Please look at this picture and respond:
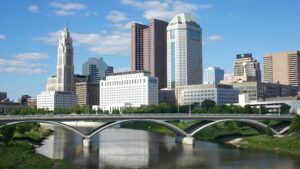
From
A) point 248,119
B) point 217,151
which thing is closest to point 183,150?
point 217,151

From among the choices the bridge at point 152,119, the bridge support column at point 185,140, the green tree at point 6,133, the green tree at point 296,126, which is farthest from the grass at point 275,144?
the green tree at point 6,133

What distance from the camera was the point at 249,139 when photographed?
96.3m

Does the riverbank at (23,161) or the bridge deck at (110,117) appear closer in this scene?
the riverbank at (23,161)

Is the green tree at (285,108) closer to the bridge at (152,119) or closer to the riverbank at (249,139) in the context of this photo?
the riverbank at (249,139)

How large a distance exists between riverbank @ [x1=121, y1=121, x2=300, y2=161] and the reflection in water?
17.7 ft

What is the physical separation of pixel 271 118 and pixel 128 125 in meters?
76.5

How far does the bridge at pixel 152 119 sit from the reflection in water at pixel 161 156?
329cm

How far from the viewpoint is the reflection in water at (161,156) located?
2576 inches

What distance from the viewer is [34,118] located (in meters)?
86.8

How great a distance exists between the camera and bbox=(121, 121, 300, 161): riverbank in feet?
273

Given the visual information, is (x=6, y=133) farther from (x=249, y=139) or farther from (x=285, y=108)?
(x=285, y=108)

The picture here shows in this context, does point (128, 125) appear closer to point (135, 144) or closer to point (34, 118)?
point (135, 144)

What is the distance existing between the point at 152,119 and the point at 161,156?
59.5 feet

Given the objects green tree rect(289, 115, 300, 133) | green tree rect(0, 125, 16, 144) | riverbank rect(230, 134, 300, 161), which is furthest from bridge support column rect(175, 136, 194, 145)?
green tree rect(0, 125, 16, 144)
